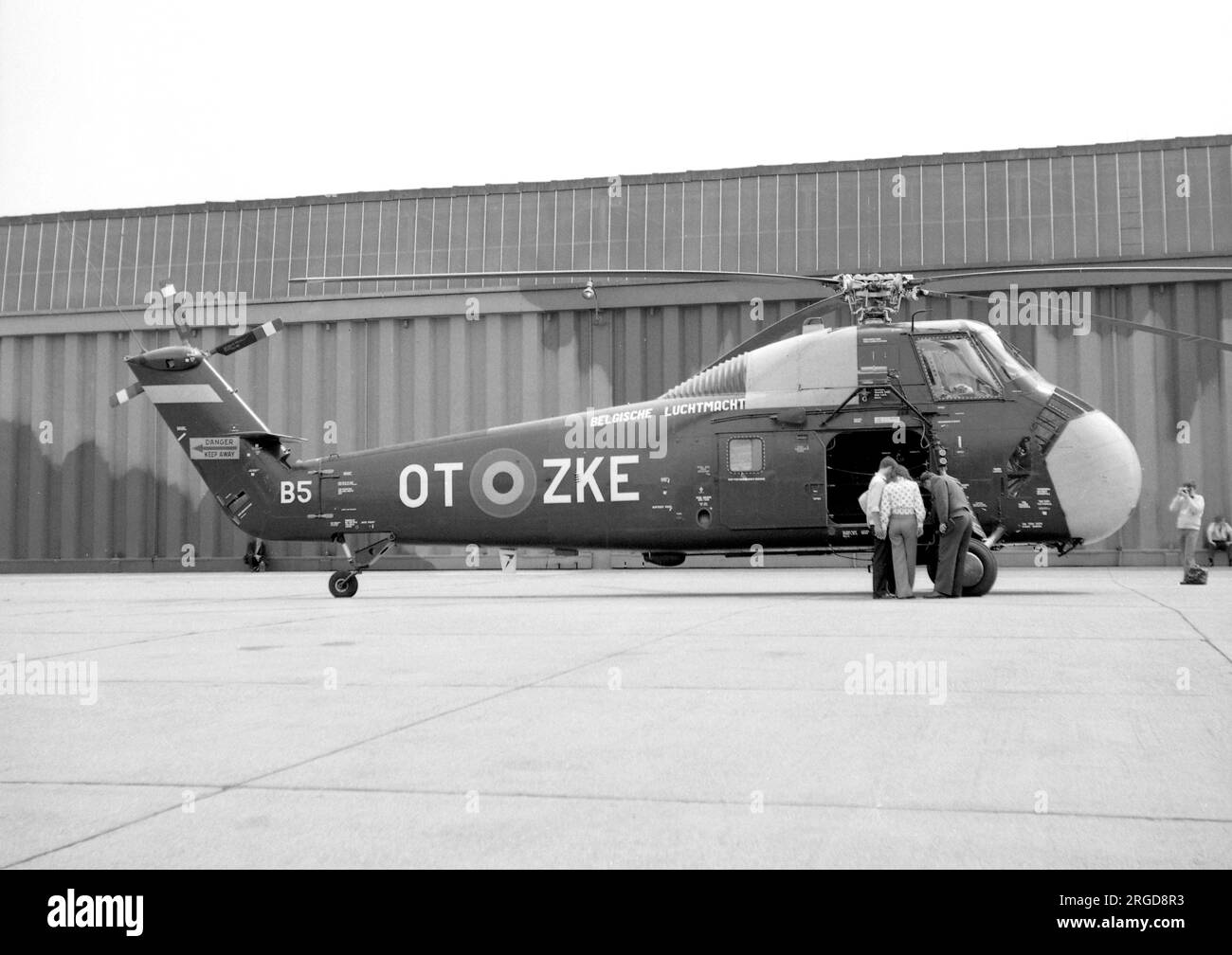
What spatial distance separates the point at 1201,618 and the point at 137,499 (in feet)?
75.3

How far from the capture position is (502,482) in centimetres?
1480

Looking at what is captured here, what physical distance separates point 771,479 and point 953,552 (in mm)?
2583

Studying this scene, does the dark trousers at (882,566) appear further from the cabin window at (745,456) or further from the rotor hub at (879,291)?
the rotor hub at (879,291)

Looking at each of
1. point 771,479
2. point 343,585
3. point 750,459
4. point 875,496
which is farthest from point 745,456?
point 343,585

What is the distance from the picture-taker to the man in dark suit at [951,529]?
1238cm

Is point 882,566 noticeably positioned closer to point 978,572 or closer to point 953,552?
point 953,552

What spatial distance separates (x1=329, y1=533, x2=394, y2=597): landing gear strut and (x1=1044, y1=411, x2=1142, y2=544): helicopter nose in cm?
868

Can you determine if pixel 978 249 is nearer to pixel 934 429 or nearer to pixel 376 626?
pixel 934 429

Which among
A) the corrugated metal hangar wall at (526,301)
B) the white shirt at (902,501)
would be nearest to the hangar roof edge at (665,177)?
the corrugated metal hangar wall at (526,301)

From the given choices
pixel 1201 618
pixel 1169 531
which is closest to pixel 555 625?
pixel 1201 618

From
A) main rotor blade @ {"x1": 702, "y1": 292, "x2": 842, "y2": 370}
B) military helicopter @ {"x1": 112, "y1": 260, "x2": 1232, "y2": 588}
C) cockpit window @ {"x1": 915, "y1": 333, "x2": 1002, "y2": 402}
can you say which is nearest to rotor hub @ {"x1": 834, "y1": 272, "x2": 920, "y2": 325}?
military helicopter @ {"x1": 112, "y1": 260, "x2": 1232, "y2": 588}

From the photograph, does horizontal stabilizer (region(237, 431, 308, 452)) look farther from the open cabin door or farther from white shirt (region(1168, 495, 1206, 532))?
white shirt (region(1168, 495, 1206, 532))

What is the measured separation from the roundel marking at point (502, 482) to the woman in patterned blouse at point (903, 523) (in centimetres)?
475

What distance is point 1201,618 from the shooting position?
9102 millimetres
